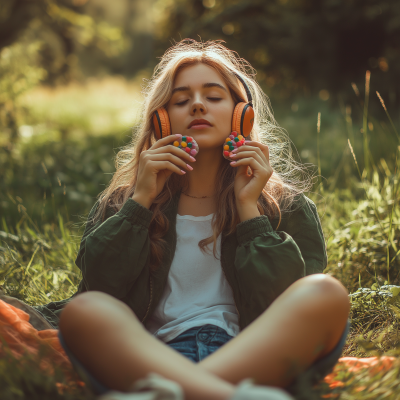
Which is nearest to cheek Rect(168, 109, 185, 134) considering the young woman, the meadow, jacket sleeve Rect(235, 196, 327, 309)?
the young woman

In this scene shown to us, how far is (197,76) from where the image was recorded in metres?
2.49

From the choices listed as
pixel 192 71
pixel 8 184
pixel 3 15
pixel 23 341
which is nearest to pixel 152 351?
pixel 23 341

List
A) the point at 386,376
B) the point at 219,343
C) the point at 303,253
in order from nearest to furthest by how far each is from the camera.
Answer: the point at 386,376, the point at 219,343, the point at 303,253

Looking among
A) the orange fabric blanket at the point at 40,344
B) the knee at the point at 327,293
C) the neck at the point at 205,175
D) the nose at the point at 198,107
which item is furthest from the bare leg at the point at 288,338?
the nose at the point at 198,107

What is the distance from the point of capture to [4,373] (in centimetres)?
163

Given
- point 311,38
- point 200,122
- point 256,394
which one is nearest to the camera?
point 256,394

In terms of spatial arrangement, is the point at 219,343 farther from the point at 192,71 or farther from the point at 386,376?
the point at 192,71

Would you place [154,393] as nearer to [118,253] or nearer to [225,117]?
[118,253]

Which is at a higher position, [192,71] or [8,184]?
[192,71]

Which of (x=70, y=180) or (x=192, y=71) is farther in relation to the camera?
(x=70, y=180)

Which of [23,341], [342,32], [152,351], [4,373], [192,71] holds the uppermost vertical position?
[342,32]

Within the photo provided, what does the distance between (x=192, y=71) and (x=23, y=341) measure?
1.73 m

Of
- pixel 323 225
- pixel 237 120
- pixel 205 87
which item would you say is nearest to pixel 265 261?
pixel 237 120

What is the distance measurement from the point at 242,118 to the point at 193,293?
1.01 m
